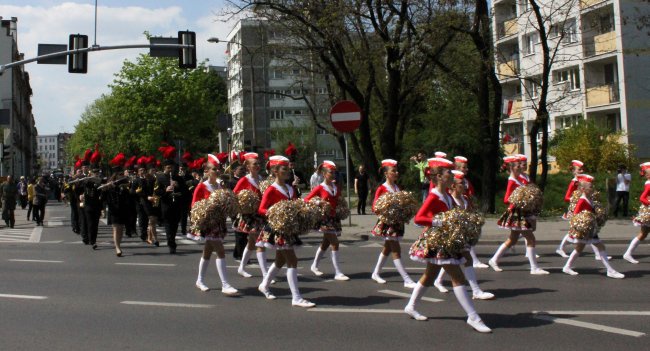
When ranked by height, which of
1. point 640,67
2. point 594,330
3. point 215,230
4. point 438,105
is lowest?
point 594,330

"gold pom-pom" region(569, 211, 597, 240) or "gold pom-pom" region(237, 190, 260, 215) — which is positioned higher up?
"gold pom-pom" region(237, 190, 260, 215)

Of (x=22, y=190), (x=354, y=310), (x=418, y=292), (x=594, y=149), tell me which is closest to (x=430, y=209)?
(x=418, y=292)

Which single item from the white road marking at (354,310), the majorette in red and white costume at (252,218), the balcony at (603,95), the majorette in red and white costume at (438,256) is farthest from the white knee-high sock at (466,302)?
the balcony at (603,95)

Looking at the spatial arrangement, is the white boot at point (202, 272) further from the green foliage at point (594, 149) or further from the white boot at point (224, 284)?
the green foliage at point (594, 149)

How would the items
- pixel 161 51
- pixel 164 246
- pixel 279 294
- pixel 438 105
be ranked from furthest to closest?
pixel 438 105 < pixel 161 51 < pixel 164 246 < pixel 279 294

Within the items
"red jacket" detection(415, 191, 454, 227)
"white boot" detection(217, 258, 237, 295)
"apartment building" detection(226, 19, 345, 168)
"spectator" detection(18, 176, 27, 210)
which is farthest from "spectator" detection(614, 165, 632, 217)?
"apartment building" detection(226, 19, 345, 168)

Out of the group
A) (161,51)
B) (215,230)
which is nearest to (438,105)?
(161,51)

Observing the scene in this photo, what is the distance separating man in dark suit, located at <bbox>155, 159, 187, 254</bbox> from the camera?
43.8 feet

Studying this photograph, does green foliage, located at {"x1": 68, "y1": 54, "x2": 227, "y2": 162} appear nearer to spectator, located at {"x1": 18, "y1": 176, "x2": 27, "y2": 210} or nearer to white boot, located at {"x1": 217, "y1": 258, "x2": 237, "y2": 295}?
spectator, located at {"x1": 18, "y1": 176, "x2": 27, "y2": 210}

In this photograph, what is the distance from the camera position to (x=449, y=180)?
7.06 meters

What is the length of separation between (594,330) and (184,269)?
698cm

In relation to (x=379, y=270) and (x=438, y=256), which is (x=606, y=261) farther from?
(x=438, y=256)

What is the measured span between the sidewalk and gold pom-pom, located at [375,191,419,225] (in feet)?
19.1

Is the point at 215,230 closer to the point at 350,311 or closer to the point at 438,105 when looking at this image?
the point at 350,311
